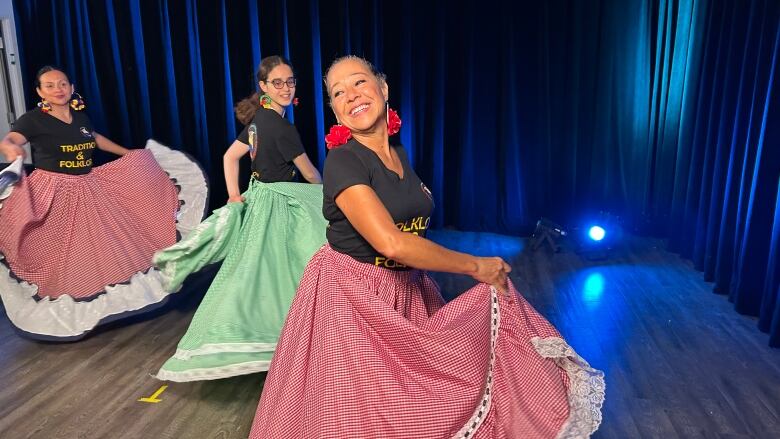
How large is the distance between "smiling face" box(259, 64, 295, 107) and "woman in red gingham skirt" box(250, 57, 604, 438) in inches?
48.5

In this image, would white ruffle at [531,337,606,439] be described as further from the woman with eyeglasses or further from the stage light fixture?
the stage light fixture

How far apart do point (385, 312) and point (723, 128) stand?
10.3 ft

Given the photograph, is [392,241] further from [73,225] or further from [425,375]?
[73,225]

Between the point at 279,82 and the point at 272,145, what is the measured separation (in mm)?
307

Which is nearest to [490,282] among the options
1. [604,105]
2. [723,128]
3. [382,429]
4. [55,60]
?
[382,429]

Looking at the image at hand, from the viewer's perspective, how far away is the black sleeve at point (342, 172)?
1.55 m

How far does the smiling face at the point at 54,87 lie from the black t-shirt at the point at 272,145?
3.89ft

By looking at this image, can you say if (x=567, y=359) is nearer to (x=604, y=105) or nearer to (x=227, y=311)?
(x=227, y=311)

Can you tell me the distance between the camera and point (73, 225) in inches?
130

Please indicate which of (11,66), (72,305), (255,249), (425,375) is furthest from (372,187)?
(11,66)

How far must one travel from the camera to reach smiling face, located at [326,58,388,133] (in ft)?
5.65

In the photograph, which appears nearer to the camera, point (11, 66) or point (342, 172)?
point (342, 172)

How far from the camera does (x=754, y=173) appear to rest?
10.8ft

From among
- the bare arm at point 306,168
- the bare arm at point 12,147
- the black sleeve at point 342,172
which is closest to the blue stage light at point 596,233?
the bare arm at point 306,168
